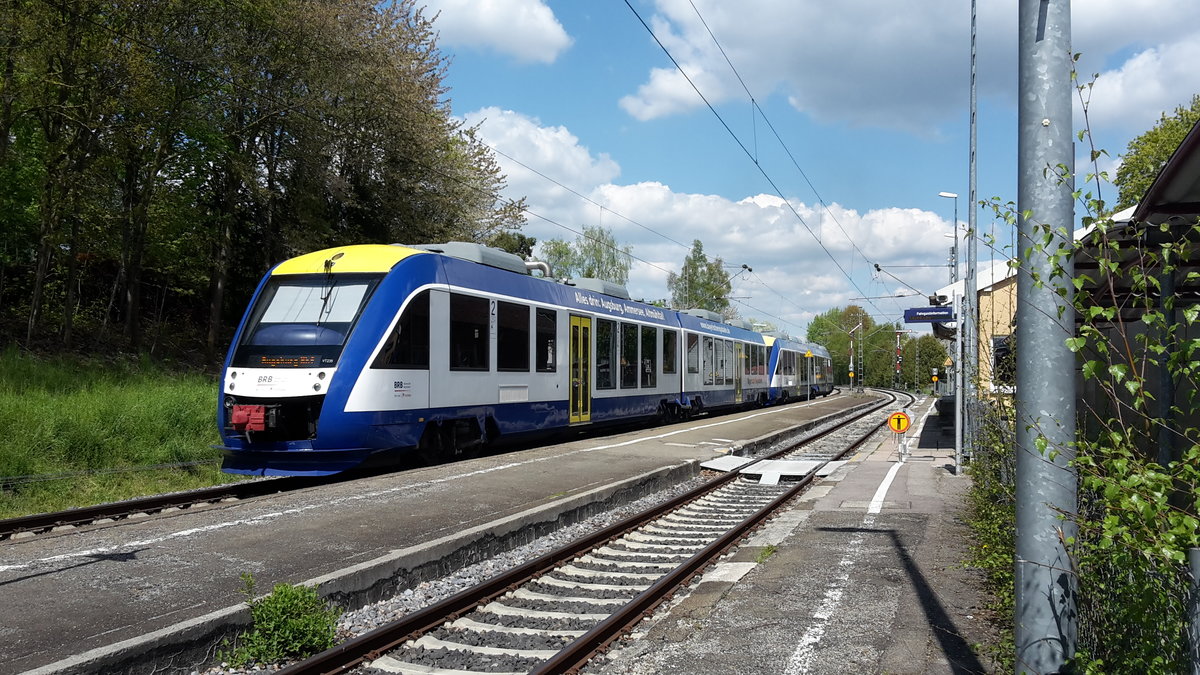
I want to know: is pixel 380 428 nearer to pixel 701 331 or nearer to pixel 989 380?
pixel 989 380

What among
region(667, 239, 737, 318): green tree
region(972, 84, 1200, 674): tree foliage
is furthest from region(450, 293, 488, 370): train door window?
region(667, 239, 737, 318): green tree

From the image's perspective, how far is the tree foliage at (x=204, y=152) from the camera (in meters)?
18.6

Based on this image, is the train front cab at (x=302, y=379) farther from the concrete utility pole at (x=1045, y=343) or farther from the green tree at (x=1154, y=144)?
the green tree at (x=1154, y=144)

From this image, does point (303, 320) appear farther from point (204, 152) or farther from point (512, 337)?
point (204, 152)

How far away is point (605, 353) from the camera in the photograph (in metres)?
20.2

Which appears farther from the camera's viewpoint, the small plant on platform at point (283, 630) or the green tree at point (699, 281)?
the green tree at point (699, 281)

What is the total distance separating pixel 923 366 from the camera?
95.5m

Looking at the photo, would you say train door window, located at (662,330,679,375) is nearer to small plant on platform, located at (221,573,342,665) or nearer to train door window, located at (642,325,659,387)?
train door window, located at (642,325,659,387)

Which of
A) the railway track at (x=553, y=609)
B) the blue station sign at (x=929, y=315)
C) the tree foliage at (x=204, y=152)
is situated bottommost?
the railway track at (x=553, y=609)

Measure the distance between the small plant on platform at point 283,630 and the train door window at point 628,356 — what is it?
1539cm

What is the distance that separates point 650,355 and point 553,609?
1598 centimetres

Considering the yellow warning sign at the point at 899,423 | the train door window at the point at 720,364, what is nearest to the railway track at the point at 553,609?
the yellow warning sign at the point at 899,423

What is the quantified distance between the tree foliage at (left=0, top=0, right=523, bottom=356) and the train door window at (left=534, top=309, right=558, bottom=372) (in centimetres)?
897

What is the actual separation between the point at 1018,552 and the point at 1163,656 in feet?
2.46
